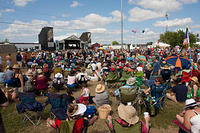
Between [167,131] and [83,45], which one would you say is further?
[83,45]

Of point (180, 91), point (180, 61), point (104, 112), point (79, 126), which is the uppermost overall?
point (180, 61)

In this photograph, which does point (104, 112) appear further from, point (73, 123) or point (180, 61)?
point (180, 61)

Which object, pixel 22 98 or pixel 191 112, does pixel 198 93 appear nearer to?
pixel 191 112

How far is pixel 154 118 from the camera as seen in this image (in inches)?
179

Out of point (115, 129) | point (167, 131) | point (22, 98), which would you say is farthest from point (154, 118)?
point (22, 98)

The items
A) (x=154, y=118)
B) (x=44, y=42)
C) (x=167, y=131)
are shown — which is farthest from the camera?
(x=44, y=42)

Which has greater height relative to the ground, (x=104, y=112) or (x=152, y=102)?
(x=152, y=102)

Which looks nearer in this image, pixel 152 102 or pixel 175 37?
pixel 152 102

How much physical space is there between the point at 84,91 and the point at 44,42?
1365 inches

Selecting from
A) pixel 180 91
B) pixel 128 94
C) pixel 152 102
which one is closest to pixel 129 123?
pixel 128 94

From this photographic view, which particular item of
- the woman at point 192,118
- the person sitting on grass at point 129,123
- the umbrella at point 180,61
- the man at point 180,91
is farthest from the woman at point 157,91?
the umbrella at point 180,61

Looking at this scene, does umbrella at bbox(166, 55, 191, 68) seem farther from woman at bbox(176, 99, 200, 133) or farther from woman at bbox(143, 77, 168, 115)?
woman at bbox(176, 99, 200, 133)

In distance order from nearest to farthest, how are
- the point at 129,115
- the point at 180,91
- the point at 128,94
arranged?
the point at 129,115 → the point at 128,94 → the point at 180,91

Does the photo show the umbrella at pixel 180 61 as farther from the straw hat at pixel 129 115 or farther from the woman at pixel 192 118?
the straw hat at pixel 129 115
